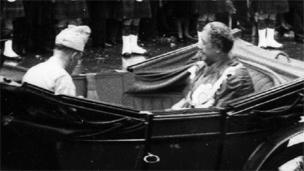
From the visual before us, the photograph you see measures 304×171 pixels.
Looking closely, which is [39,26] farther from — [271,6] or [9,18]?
[271,6]

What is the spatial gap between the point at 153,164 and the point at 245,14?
28.0ft

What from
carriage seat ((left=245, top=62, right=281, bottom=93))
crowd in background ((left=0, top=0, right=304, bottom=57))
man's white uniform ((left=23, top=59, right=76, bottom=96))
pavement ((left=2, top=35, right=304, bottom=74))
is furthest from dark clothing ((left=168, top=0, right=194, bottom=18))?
man's white uniform ((left=23, top=59, right=76, bottom=96))

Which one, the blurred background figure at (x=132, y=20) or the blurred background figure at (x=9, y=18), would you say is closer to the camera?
the blurred background figure at (x=9, y=18)

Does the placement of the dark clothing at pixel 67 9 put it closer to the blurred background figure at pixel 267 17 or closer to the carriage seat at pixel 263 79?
the blurred background figure at pixel 267 17

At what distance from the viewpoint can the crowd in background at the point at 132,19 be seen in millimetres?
9398

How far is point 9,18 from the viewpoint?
28.9 feet

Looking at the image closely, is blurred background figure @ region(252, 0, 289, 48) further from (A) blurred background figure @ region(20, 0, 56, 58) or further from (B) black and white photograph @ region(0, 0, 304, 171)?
(B) black and white photograph @ region(0, 0, 304, 171)

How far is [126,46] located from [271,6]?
235 cm

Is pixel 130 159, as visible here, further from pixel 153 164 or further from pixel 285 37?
pixel 285 37

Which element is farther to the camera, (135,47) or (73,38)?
(135,47)

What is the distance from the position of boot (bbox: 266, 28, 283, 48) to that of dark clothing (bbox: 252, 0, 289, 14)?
0.96 feet

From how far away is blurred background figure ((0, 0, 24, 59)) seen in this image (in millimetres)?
8709

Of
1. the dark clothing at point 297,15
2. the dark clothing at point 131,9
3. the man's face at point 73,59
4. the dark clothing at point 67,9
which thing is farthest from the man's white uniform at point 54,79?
the dark clothing at point 297,15

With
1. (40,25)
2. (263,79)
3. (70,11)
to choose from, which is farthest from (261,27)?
(263,79)
